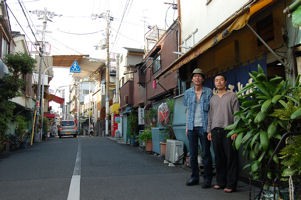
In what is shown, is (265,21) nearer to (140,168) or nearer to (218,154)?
(218,154)

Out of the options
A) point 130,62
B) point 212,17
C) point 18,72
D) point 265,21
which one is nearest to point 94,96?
point 130,62

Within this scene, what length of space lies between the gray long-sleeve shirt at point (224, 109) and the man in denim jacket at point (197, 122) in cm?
29

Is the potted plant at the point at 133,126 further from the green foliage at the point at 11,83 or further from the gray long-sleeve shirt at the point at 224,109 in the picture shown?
the gray long-sleeve shirt at the point at 224,109

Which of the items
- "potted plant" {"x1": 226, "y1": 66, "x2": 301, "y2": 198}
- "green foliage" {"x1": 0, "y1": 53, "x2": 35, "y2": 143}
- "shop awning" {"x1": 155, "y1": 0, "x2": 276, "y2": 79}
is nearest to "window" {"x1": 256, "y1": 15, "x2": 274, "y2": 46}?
"shop awning" {"x1": 155, "y1": 0, "x2": 276, "y2": 79}

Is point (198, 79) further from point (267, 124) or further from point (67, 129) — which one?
point (67, 129)

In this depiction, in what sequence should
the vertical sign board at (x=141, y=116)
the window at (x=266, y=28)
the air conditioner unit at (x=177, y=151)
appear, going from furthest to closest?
the vertical sign board at (x=141, y=116), the air conditioner unit at (x=177, y=151), the window at (x=266, y=28)

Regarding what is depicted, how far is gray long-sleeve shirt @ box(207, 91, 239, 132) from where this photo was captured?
5.60 m

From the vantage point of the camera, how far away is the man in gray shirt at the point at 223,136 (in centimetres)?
558

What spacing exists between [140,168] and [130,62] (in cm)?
2336

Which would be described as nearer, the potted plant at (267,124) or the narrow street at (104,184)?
the potted plant at (267,124)

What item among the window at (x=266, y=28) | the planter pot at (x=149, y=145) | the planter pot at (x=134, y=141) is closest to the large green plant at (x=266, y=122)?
the window at (x=266, y=28)

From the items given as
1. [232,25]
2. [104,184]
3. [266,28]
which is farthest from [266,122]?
[104,184]

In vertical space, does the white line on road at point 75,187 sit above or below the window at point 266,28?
below

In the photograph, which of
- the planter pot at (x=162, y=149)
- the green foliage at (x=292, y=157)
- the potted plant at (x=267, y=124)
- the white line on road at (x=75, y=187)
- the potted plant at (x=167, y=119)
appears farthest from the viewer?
the planter pot at (x=162, y=149)
